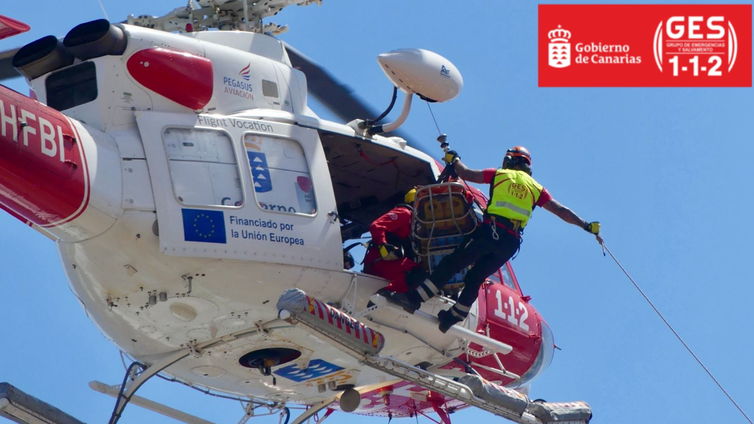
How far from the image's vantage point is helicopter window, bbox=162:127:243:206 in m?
12.3

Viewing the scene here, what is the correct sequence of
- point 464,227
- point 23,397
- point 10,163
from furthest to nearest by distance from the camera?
point 464,227, point 23,397, point 10,163

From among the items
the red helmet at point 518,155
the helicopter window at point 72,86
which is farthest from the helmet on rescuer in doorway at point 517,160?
the helicopter window at point 72,86

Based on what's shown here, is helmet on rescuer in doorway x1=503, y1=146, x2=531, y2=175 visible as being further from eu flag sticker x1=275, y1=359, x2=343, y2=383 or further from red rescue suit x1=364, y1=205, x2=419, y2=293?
eu flag sticker x1=275, y1=359, x2=343, y2=383

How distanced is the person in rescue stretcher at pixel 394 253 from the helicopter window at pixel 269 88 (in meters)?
1.81

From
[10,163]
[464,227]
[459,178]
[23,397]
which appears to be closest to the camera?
[10,163]

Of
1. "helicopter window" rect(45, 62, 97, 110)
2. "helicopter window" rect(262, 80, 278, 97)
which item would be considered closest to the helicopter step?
"helicopter window" rect(262, 80, 278, 97)

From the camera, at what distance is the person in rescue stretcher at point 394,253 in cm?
1370

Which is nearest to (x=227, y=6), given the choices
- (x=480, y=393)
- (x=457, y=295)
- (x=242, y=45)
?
(x=242, y=45)

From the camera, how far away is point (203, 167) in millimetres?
12477

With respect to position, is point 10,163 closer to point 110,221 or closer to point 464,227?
point 110,221

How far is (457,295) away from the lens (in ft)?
47.6

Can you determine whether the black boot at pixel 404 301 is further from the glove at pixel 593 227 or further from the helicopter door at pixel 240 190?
the glove at pixel 593 227

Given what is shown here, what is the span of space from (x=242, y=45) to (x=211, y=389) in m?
3.97

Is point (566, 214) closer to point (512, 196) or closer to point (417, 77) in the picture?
point (512, 196)
